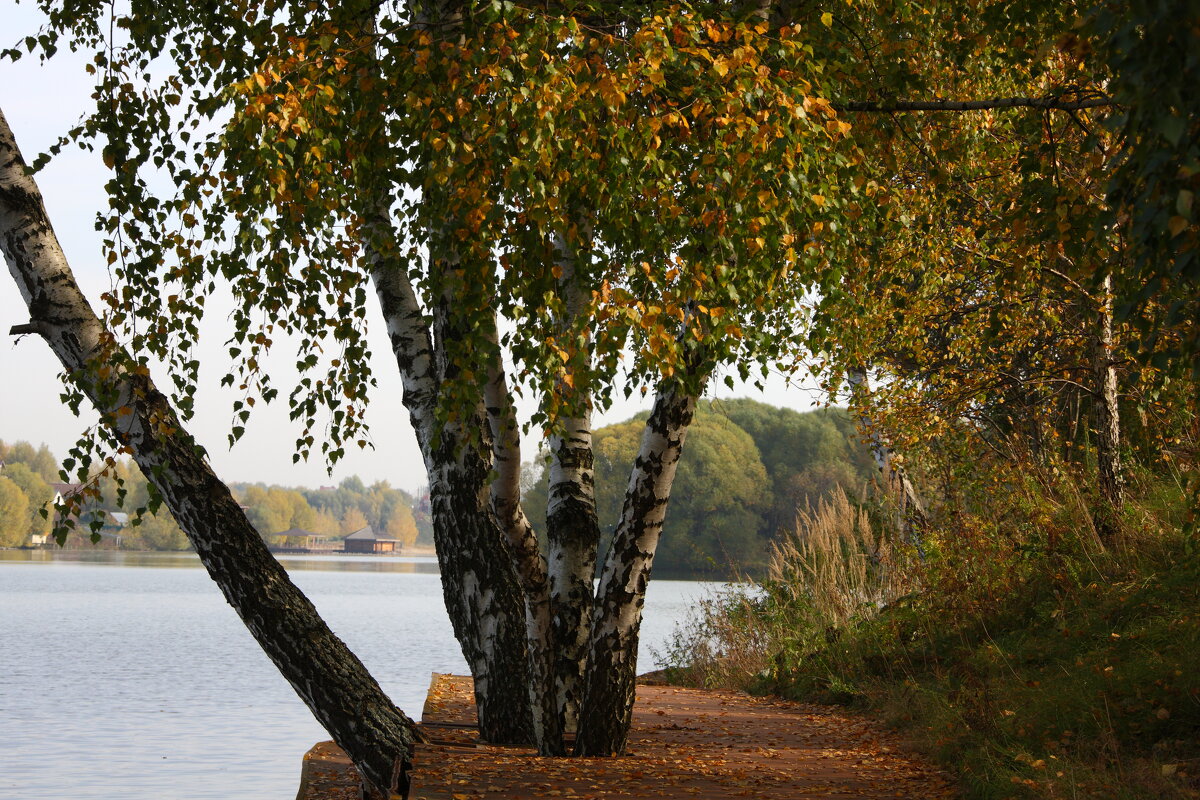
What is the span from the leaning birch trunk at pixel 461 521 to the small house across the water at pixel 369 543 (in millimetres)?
136887

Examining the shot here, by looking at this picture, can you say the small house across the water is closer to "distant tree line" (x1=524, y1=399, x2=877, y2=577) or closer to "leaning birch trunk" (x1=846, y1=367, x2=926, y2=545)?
"distant tree line" (x1=524, y1=399, x2=877, y2=577)

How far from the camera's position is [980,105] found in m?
4.94

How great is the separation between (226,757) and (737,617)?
557 cm

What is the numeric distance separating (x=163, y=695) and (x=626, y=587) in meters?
11.1

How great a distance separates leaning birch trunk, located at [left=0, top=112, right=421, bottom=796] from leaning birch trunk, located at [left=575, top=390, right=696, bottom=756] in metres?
1.00

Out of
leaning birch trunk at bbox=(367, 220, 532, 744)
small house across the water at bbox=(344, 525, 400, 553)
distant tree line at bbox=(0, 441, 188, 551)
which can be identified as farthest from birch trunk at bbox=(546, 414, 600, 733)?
small house across the water at bbox=(344, 525, 400, 553)

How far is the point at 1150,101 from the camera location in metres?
2.31

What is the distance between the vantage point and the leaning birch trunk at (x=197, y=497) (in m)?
5.24

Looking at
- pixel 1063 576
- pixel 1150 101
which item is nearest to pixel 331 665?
pixel 1150 101

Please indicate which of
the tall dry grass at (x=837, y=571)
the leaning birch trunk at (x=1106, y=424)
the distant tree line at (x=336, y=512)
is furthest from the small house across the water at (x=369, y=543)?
the leaning birch trunk at (x=1106, y=424)

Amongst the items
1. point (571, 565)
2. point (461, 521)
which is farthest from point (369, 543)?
point (571, 565)

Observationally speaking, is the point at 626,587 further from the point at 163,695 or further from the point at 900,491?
the point at 163,695

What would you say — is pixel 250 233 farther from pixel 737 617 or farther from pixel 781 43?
pixel 737 617

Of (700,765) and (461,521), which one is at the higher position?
(461,521)
